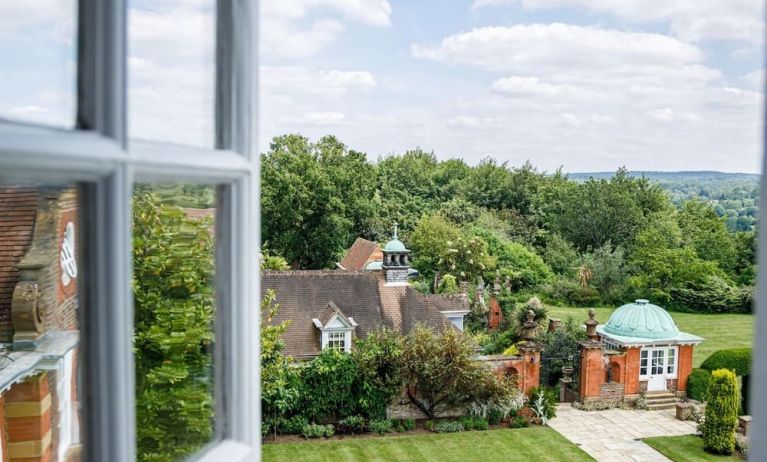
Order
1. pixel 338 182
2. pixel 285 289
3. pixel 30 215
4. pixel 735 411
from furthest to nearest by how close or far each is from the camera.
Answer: pixel 338 182 < pixel 285 289 < pixel 735 411 < pixel 30 215

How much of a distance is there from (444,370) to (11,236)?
20.3ft

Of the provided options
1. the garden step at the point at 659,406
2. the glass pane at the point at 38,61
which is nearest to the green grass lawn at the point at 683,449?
the garden step at the point at 659,406

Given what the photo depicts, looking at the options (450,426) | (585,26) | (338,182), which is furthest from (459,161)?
(450,426)

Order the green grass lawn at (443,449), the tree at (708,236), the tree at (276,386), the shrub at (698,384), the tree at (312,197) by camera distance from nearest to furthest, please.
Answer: the green grass lawn at (443,449) < the tree at (276,386) < the shrub at (698,384) < the tree at (708,236) < the tree at (312,197)

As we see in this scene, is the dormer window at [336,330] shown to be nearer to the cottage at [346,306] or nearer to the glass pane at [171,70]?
the cottage at [346,306]

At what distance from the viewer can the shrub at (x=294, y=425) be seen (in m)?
6.77

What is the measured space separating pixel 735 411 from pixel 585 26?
15.0 m

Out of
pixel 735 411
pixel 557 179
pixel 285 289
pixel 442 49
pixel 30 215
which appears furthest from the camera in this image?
pixel 442 49

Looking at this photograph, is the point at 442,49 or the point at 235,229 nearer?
the point at 235,229

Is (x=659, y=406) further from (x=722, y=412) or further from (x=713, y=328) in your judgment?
(x=713, y=328)

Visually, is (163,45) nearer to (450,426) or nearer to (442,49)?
(450,426)

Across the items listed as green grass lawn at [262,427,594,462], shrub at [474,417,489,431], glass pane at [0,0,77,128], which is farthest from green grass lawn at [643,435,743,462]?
glass pane at [0,0,77,128]

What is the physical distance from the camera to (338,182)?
45.6 ft

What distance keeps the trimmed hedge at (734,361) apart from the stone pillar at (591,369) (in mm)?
1274
